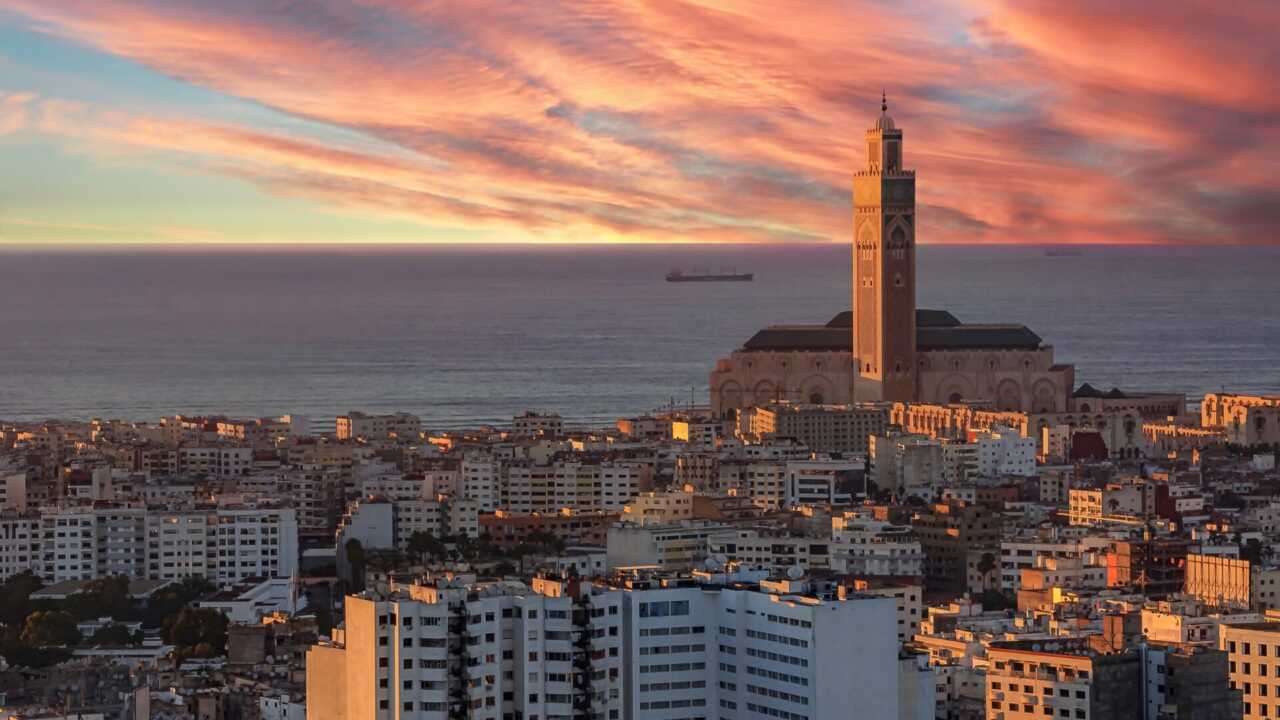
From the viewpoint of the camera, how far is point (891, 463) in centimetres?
5075

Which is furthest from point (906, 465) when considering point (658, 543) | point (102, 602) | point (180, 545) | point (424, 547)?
point (102, 602)

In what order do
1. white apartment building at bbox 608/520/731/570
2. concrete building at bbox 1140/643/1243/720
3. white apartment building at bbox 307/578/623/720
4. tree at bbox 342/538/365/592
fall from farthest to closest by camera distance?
tree at bbox 342/538/365/592
white apartment building at bbox 608/520/731/570
concrete building at bbox 1140/643/1243/720
white apartment building at bbox 307/578/623/720

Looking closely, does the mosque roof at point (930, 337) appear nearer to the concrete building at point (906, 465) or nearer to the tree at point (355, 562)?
the concrete building at point (906, 465)

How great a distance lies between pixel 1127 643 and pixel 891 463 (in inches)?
913

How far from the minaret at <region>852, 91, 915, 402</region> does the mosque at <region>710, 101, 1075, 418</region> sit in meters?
0.02

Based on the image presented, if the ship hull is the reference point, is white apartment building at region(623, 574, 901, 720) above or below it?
below

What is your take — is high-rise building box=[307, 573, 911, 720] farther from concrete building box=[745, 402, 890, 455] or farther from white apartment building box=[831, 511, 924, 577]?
concrete building box=[745, 402, 890, 455]

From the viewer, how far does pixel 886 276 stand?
6294 cm

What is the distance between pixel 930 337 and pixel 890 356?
1238mm

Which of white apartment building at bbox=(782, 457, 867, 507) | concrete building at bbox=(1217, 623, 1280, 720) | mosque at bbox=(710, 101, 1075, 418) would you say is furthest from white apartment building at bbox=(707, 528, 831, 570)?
mosque at bbox=(710, 101, 1075, 418)

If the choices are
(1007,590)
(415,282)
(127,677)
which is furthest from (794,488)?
(415,282)

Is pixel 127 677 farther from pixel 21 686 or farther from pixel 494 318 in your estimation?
pixel 494 318

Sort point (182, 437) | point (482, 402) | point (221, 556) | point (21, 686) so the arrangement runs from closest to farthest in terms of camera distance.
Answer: point (21, 686), point (221, 556), point (182, 437), point (482, 402)

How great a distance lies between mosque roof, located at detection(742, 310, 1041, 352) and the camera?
63250 mm
